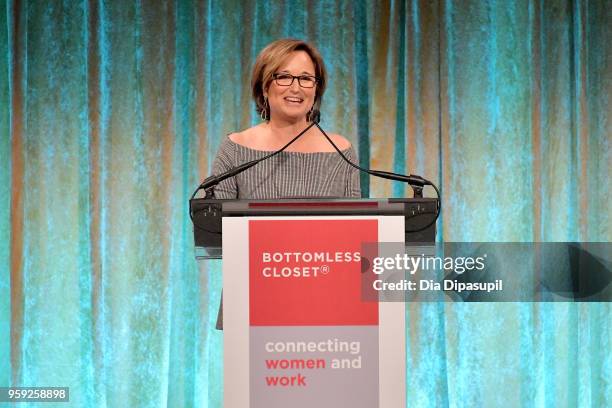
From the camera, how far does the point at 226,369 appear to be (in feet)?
4.33

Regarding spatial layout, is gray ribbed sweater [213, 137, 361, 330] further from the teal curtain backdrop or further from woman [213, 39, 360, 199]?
the teal curtain backdrop

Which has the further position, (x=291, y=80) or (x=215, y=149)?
(x=215, y=149)

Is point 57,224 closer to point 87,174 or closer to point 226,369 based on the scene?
point 87,174

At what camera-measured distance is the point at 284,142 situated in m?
1.97

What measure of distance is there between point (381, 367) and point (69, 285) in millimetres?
2251

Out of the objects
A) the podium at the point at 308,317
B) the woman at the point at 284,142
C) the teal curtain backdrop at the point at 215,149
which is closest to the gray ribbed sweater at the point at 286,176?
the woman at the point at 284,142

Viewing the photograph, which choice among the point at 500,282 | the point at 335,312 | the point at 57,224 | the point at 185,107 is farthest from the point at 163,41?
the point at 335,312

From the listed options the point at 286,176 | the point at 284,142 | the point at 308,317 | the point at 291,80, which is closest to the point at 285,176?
the point at 286,176

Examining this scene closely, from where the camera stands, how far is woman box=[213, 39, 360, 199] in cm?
187

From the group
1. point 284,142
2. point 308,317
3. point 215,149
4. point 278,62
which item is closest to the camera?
point 308,317

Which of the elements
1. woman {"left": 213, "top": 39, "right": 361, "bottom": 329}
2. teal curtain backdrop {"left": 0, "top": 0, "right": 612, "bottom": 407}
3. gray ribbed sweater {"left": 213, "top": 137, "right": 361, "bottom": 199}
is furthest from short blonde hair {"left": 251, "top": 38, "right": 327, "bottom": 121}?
teal curtain backdrop {"left": 0, "top": 0, "right": 612, "bottom": 407}

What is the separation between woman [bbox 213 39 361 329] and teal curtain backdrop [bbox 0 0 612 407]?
1.28 meters

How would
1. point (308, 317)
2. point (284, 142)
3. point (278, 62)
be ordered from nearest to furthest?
point (308, 317) < point (278, 62) < point (284, 142)

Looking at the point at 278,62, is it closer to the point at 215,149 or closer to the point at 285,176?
the point at 285,176
